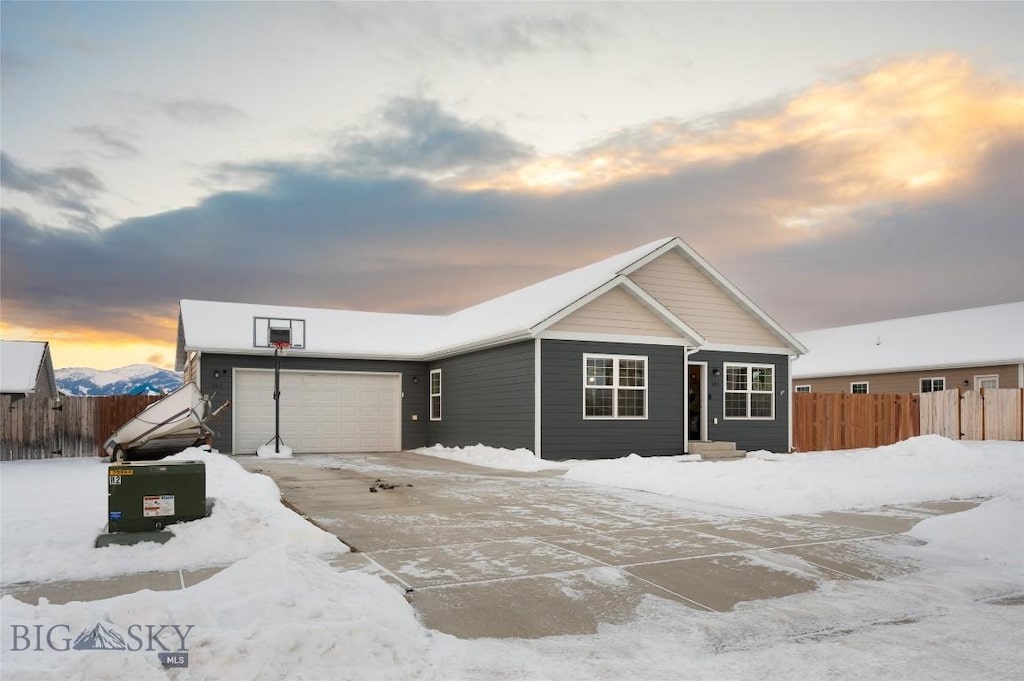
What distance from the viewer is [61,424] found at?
21.4 metres

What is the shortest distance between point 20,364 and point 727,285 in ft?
85.2

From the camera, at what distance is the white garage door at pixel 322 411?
22.9 m

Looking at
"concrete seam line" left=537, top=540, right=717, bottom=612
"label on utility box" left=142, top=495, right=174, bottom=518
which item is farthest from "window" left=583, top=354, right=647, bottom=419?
"label on utility box" left=142, top=495, right=174, bottom=518

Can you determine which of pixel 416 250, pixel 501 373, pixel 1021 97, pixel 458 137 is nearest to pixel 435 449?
pixel 501 373

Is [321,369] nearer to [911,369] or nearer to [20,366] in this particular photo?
[20,366]

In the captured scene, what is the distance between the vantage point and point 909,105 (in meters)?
17.6

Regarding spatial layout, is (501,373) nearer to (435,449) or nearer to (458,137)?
(435,449)

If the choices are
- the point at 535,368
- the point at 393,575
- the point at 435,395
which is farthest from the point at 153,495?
A: the point at 435,395

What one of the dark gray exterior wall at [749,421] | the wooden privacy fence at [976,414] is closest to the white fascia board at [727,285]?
the dark gray exterior wall at [749,421]

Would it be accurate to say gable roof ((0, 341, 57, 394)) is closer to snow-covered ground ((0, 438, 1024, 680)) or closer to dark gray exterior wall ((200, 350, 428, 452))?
dark gray exterior wall ((200, 350, 428, 452))

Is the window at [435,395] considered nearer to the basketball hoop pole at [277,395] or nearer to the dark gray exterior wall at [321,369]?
the dark gray exterior wall at [321,369]

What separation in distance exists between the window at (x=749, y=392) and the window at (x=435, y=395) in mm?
8930

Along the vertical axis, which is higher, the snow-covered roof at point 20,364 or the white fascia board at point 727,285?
the white fascia board at point 727,285

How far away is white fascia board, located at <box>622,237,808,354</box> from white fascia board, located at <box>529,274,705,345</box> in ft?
7.54
